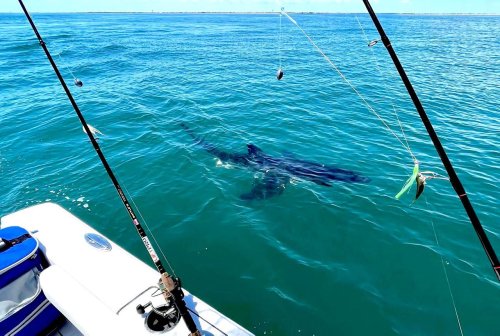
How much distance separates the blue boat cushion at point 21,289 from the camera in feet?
15.3

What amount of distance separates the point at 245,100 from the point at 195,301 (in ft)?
59.2

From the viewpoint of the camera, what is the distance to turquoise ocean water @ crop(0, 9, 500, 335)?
23.4 ft

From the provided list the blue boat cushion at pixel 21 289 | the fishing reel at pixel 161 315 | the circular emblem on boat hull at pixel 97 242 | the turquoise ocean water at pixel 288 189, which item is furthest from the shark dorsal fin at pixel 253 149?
the fishing reel at pixel 161 315

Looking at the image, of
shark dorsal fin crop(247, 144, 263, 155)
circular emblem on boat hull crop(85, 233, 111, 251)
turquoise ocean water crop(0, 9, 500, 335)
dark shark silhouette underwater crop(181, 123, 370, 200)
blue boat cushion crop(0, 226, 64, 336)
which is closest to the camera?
blue boat cushion crop(0, 226, 64, 336)

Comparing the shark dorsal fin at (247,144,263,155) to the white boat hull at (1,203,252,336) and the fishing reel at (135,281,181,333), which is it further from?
the fishing reel at (135,281,181,333)

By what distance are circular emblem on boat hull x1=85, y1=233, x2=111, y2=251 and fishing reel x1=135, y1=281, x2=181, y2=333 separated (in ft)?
5.88

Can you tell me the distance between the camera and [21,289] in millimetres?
4910

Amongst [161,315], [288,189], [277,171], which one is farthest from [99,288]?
[277,171]

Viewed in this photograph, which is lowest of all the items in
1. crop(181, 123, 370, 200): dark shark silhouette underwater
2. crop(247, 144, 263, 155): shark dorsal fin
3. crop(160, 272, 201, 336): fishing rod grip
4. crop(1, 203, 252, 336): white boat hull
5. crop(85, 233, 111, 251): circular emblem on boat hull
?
crop(247, 144, 263, 155): shark dorsal fin

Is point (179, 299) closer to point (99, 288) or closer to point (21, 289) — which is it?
point (99, 288)

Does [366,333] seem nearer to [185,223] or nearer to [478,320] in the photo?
[478,320]

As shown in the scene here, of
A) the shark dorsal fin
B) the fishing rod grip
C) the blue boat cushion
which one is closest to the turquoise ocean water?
the shark dorsal fin

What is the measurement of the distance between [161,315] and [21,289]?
2.36 metres

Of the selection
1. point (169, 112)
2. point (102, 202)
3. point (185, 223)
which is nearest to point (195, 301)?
point (185, 223)
